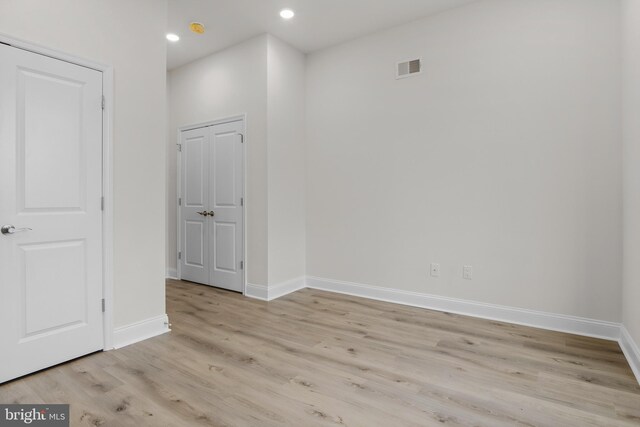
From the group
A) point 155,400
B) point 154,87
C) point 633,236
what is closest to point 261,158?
point 154,87

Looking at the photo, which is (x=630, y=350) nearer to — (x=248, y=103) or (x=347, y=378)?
(x=347, y=378)

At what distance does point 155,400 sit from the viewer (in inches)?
79.6

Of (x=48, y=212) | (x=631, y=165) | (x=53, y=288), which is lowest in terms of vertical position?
(x=53, y=288)

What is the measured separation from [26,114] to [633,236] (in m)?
4.19

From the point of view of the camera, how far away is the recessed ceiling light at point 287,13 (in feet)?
11.8

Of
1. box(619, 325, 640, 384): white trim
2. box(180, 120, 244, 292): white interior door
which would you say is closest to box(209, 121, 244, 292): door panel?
box(180, 120, 244, 292): white interior door

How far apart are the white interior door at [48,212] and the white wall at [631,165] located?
380cm

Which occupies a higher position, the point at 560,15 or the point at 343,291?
the point at 560,15

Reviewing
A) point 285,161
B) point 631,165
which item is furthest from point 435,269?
point 285,161

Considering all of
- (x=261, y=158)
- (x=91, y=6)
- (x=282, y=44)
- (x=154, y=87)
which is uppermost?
(x=282, y=44)

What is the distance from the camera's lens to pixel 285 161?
4.34 metres

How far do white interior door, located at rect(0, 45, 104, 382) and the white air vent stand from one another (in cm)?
289

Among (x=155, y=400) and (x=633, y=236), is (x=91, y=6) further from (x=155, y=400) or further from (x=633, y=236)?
(x=633, y=236)

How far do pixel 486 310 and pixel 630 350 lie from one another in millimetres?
1091
